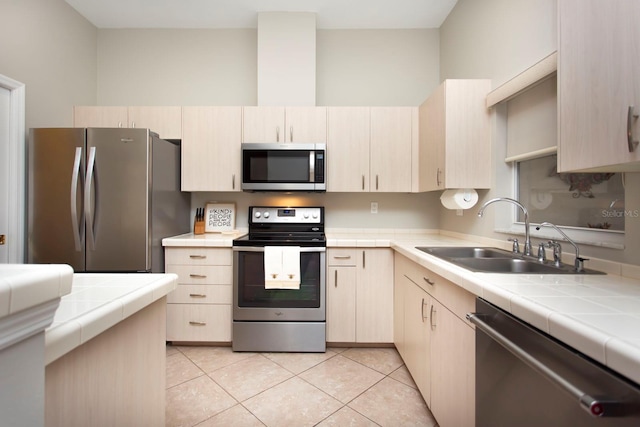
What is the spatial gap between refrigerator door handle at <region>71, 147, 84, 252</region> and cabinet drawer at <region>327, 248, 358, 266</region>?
5.98 ft

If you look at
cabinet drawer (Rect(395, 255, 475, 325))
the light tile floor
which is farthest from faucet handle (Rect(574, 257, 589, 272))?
the light tile floor

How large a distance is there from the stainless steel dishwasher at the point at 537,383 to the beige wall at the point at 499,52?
713mm

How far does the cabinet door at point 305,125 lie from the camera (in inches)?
102

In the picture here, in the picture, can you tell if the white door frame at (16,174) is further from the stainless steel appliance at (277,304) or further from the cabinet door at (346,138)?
the cabinet door at (346,138)

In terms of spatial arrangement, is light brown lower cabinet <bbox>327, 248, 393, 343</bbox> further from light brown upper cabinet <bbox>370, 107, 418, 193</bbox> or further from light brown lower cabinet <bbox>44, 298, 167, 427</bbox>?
light brown lower cabinet <bbox>44, 298, 167, 427</bbox>

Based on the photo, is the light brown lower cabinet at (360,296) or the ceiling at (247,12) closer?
the light brown lower cabinet at (360,296)

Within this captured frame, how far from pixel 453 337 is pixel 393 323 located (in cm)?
109

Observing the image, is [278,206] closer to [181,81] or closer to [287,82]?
[287,82]

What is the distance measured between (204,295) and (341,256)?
3.79 ft

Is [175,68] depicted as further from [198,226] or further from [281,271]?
[281,271]

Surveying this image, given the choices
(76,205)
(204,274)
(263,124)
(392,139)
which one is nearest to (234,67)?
(263,124)

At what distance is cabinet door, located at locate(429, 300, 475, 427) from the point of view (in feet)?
3.80

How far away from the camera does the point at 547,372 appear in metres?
0.73

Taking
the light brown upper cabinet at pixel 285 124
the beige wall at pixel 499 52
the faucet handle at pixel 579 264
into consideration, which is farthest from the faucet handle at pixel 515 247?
the light brown upper cabinet at pixel 285 124
